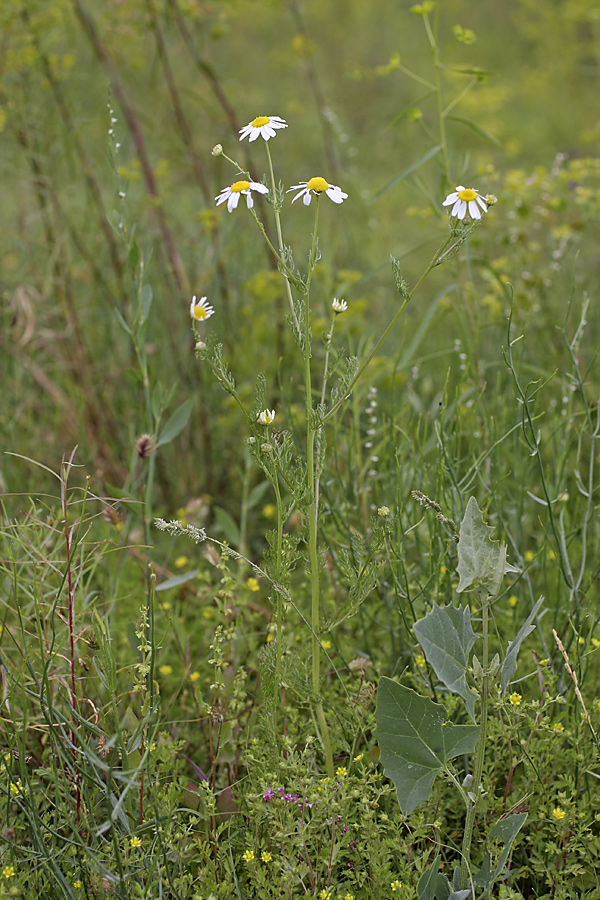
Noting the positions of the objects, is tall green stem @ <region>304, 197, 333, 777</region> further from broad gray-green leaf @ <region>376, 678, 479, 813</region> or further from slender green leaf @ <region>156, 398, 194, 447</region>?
slender green leaf @ <region>156, 398, 194, 447</region>

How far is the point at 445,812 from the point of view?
3.75 ft

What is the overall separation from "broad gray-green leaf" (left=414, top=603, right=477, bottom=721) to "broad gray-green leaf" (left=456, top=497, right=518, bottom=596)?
6 centimetres

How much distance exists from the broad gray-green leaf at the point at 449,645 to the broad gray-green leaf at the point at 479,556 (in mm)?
60

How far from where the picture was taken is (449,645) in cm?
98

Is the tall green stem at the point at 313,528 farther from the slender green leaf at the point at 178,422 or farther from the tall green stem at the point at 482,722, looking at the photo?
the slender green leaf at the point at 178,422

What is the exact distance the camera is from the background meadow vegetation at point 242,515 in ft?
3.32

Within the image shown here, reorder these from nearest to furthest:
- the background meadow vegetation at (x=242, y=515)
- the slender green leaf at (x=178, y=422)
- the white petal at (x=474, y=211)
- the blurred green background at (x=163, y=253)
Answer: the white petal at (x=474, y=211) → the background meadow vegetation at (x=242, y=515) → the slender green leaf at (x=178, y=422) → the blurred green background at (x=163, y=253)

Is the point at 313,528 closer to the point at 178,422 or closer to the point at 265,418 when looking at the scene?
the point at 265,418

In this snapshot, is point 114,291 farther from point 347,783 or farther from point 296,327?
point 347,783

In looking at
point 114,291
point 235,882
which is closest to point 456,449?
point 235,882

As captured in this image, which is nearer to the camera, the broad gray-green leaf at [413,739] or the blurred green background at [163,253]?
the broad gray-green leaf at [413,739]

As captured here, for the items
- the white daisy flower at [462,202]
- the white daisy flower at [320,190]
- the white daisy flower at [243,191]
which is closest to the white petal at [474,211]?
the white daisy flower at [462,202]

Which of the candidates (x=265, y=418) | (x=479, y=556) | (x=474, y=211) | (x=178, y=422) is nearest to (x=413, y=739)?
(x=479, y=556)

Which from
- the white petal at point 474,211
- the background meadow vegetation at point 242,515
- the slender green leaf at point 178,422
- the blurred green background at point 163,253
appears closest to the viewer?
the white petal at point 474,211
